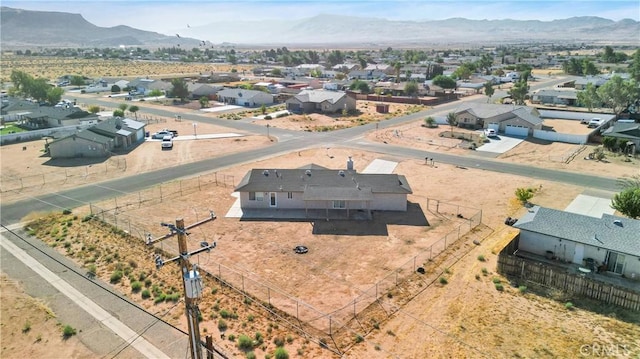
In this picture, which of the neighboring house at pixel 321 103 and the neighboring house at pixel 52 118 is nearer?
the neighboring house at pixel 52 118

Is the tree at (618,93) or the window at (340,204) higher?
the tree at (618,93)

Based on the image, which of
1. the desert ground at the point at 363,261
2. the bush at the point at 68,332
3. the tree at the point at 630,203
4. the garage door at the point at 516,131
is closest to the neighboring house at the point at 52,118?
the desert ground at the point at 363,261

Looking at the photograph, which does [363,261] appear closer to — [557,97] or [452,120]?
[452,120]

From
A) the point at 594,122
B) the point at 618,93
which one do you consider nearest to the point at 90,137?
the point at 594,122

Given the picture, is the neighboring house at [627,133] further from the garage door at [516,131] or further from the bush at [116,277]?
the bush at [116,277]

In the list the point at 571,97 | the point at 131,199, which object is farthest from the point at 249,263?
the point at 571,97

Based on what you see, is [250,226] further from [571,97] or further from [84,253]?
[571,97]
